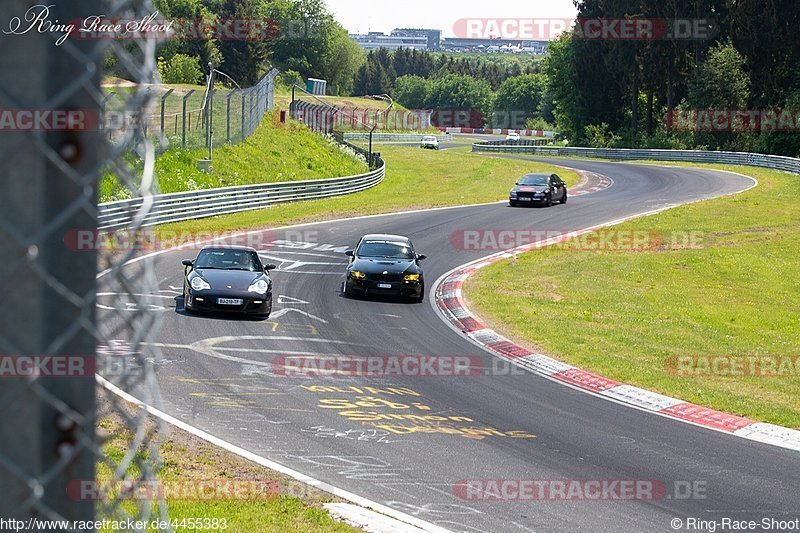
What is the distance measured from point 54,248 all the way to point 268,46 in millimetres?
150789

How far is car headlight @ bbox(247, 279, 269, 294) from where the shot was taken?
2061 centimetres

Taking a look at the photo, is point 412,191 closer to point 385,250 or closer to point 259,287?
point 385,250

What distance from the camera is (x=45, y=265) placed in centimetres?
173

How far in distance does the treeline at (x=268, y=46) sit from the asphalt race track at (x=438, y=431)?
82321 mm

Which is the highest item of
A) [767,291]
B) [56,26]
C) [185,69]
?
[185,69]

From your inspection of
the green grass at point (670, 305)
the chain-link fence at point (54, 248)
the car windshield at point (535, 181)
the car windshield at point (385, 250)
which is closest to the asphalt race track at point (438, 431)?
the green grass at point (670, 305)

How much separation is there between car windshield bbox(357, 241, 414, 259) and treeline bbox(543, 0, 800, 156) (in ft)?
170

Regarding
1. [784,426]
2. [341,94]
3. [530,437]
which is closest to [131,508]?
[530,437]

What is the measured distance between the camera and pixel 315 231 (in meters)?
35.2

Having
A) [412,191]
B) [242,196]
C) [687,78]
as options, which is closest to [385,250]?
[242,196]

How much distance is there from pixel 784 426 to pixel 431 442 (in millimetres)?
5739

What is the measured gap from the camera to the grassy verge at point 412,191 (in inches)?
1459

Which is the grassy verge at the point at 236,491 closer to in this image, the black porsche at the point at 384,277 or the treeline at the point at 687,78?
the black porsche at the point at 384,277

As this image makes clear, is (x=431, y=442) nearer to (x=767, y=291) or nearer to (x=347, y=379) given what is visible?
(x=347, y=379)
